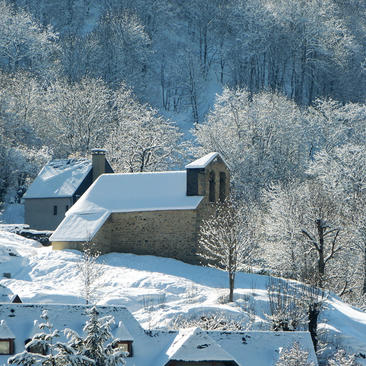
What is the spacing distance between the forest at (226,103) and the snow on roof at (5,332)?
768 inches

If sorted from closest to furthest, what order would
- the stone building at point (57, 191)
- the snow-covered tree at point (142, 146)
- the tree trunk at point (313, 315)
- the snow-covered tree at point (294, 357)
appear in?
1. the snow-covered tree at point (294, 357)
2. the tree trunk at point (313, 315)
3. the stone building at point (57, 191)
4. the snow-covered tree at point (142, 146)

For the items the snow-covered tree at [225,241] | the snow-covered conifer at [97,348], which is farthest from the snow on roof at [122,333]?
the snow-covered tree at [225,241]

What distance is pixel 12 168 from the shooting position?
228 ft

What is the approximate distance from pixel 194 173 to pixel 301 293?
1289 cm

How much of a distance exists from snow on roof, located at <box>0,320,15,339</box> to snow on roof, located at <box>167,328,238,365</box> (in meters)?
5.11

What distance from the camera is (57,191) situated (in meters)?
61.9

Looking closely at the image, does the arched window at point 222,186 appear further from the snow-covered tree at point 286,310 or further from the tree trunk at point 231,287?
the snow-covered tree at point 286,310

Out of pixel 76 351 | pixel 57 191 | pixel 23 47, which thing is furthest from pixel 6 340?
pixel 23 47

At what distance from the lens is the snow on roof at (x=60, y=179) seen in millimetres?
61875

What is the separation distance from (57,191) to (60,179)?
138 centimetres

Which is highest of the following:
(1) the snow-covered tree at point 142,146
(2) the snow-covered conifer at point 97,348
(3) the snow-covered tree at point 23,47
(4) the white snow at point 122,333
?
(3) the snow-covered tree at point 23,47

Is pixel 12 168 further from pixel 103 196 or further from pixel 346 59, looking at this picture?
A: pixel 346 59

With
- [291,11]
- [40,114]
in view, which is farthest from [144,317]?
[291,11]

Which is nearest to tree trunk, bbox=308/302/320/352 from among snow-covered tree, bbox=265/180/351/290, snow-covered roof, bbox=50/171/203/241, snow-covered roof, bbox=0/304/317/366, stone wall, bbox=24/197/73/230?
snow-covered tree, bbox=265/180/351/290
